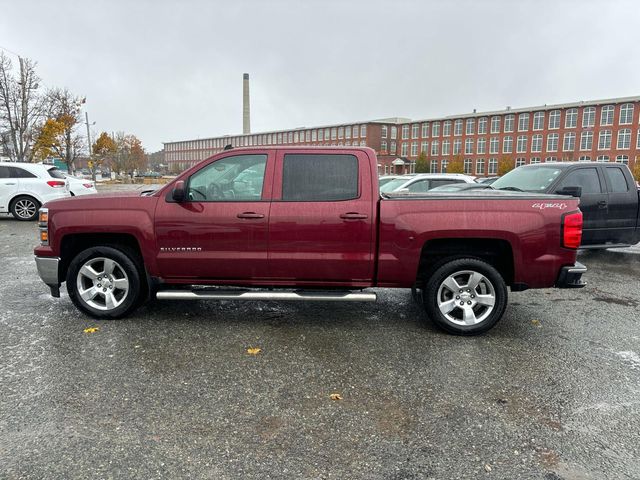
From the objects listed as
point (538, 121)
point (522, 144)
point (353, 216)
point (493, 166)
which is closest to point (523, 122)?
point (538, 121)

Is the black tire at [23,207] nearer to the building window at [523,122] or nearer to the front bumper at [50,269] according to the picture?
the front bumper at [50,269]

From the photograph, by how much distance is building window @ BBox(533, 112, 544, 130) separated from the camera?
77.3m

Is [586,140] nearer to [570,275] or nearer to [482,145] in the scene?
[482,145]

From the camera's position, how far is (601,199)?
8.43 m

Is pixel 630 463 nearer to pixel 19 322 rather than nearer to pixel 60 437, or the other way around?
pixel 60 437

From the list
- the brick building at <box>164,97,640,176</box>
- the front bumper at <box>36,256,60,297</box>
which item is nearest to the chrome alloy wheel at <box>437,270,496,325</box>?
the front bumper at <box>36,256,60,297</box>

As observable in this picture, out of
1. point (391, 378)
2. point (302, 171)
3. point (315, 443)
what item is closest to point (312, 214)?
point (302, 171)

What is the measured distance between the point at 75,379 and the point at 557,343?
4.36m

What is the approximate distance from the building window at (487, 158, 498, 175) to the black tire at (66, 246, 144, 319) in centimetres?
8570

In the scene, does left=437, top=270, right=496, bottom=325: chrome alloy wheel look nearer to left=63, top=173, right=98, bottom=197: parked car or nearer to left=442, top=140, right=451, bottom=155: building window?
left=63, top=173, right=98, bottom=197: parked car

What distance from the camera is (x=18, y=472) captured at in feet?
8.60

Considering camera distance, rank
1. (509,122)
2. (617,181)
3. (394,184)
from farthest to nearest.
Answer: (509,122) → (394,184) → (617,181)

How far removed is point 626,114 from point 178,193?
79654 millimetres

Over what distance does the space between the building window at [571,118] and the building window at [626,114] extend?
622 cm
